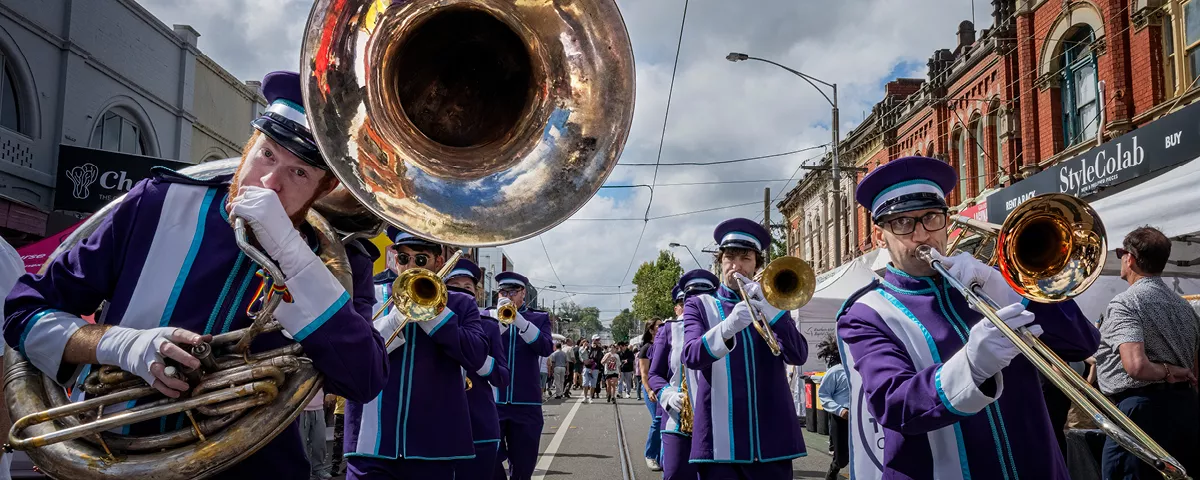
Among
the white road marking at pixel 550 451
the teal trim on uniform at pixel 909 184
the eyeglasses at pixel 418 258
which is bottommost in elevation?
the white road marking at pixel 550 451

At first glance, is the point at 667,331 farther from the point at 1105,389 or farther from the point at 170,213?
the point at 170,213

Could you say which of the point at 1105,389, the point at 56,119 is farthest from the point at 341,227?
the point at 56,119

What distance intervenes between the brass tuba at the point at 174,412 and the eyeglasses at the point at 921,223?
80.8 inches

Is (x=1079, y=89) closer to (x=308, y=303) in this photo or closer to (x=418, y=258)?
(x=418, y=258)

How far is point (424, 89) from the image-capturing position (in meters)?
2.83

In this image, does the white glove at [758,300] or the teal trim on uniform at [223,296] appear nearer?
the teal trim on uniform at [223,296]

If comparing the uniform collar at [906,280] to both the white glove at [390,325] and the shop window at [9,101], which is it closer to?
the white glove at [390,325]

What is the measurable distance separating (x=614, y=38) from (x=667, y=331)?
437 cm

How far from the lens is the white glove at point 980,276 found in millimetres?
2770

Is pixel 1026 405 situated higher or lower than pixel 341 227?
lower

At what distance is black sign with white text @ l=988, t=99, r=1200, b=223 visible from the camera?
9070 millimetres

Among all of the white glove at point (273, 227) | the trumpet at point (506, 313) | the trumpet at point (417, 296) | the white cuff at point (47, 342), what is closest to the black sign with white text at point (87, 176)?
→ the trumpet at point (506, 313)

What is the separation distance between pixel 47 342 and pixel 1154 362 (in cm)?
490

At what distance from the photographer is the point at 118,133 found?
16.7m
